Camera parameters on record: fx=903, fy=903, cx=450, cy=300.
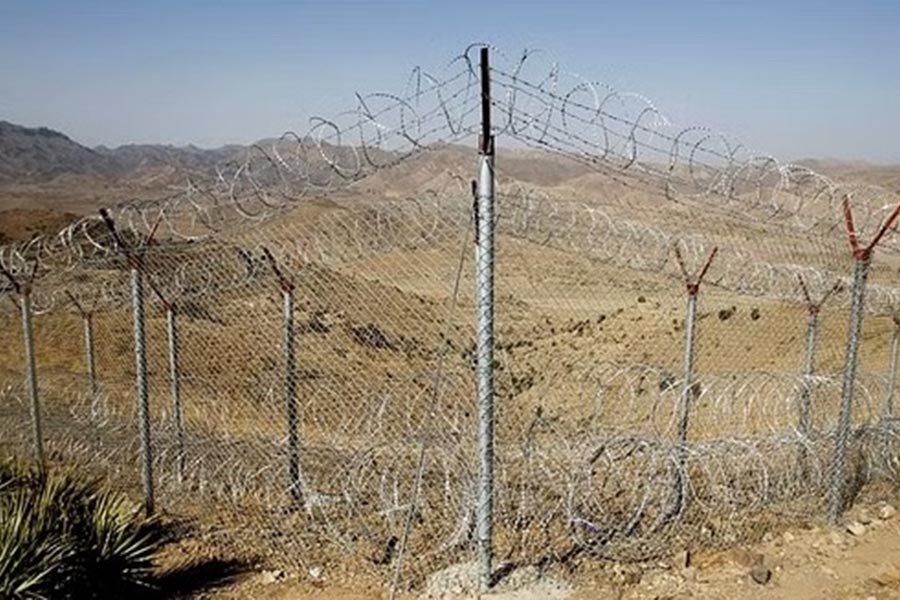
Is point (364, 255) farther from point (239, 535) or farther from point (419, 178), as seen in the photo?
point (419, 178)

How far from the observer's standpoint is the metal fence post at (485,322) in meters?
5.40

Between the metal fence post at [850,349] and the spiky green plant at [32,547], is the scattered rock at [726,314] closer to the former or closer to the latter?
the metal fence post at [850,349]

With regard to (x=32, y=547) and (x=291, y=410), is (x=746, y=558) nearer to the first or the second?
(x=291, y=410)

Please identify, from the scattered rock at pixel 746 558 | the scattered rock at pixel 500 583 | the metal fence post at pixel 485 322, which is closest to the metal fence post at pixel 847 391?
the scattered rock at pixel 746 558

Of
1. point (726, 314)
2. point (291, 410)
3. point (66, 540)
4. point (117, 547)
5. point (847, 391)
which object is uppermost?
point (847, 391)

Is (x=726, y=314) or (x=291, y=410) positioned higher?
(x=291, y=410)

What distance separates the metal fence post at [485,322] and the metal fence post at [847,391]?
8.94 ft

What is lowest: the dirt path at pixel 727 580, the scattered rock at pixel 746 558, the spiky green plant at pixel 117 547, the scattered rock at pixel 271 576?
the scattered rock at pixel 271 576

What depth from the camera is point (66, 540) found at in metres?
5.43

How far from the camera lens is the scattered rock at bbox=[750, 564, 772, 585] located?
236 inches

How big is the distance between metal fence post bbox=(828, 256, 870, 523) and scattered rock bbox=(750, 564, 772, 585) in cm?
107

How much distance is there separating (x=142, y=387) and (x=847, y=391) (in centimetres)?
523

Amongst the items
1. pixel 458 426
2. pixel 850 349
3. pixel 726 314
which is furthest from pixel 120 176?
pixel 850 349

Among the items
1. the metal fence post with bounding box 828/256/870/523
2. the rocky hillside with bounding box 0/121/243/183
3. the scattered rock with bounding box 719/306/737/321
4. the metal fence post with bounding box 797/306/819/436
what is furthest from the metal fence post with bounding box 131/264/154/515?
the rocky hillside with bounding box 0/121/243/183
